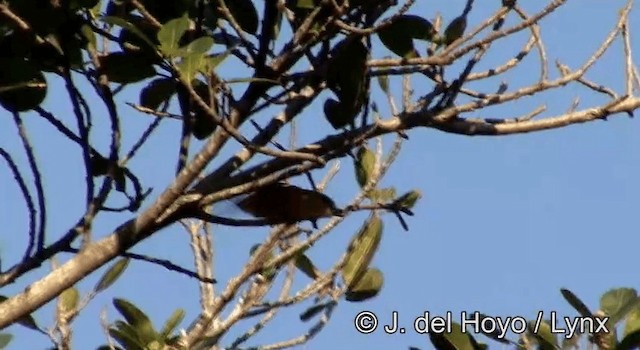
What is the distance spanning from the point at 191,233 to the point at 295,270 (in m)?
0.36

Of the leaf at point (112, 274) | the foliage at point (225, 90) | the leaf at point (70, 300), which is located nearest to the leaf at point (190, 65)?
the foliage at point (225, 90)

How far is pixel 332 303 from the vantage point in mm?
2189

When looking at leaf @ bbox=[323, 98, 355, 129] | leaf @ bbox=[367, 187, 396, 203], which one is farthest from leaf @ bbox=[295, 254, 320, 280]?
leaf @ bbox=[323, 98, 355, 129]

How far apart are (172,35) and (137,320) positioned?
3.28 feet

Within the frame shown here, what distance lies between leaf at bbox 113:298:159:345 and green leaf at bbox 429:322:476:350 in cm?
52

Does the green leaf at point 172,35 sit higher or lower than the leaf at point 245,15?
lower

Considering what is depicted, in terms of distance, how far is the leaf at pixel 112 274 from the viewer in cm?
203

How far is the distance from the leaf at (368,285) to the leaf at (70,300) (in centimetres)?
55

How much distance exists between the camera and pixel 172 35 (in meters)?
1.14

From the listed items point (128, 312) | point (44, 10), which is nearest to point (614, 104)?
point (44, 10)

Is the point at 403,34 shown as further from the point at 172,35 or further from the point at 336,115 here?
the point at 172,35

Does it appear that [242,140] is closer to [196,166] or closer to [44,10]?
[196,166]

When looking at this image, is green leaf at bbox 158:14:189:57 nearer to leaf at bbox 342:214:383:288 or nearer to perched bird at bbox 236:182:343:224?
perched bird at bbox 236:182:343:224

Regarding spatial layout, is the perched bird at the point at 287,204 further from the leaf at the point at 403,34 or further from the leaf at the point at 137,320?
the leaf at the point at 137,320
